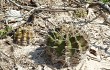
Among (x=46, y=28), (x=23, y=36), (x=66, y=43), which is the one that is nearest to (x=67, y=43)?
(x=66, y=43)

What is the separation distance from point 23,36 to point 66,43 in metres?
0.75

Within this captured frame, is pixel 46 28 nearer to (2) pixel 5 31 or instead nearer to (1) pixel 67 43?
(2) pixel 5 31

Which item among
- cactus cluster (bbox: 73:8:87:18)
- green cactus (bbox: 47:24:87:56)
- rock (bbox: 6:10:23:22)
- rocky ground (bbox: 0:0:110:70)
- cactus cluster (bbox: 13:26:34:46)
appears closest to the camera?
green cactus (bbox: 47:24:87:56)

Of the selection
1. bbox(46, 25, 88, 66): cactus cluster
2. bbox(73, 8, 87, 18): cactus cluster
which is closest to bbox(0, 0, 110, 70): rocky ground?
bbox(73, 8, 87, 18): cactus cluster

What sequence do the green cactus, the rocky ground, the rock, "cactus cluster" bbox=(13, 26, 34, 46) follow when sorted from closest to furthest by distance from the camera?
the green cactus < the rocky ground < "cactus cluster" bbox=(13, 26, 34, 46) < the rock

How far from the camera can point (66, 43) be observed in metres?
3.27

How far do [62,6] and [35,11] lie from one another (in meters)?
0.48

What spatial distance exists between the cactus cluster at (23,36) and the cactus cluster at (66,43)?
470 millimetres

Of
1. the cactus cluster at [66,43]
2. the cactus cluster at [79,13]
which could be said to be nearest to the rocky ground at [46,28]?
the cactus cluster at [79,13]

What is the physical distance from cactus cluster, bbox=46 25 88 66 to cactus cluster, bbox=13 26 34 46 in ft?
1.54

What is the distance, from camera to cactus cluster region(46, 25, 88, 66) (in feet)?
10.8

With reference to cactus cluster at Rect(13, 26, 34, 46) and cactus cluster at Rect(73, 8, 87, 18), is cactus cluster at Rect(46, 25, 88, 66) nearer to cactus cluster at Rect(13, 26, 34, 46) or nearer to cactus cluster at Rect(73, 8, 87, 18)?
cactus cluster at Rect(13, 26, 34, 46)

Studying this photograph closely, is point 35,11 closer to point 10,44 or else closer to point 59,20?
point 59,20

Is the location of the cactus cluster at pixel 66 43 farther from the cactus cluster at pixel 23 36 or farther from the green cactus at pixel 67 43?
the cactus cluster at pixel 23 36
